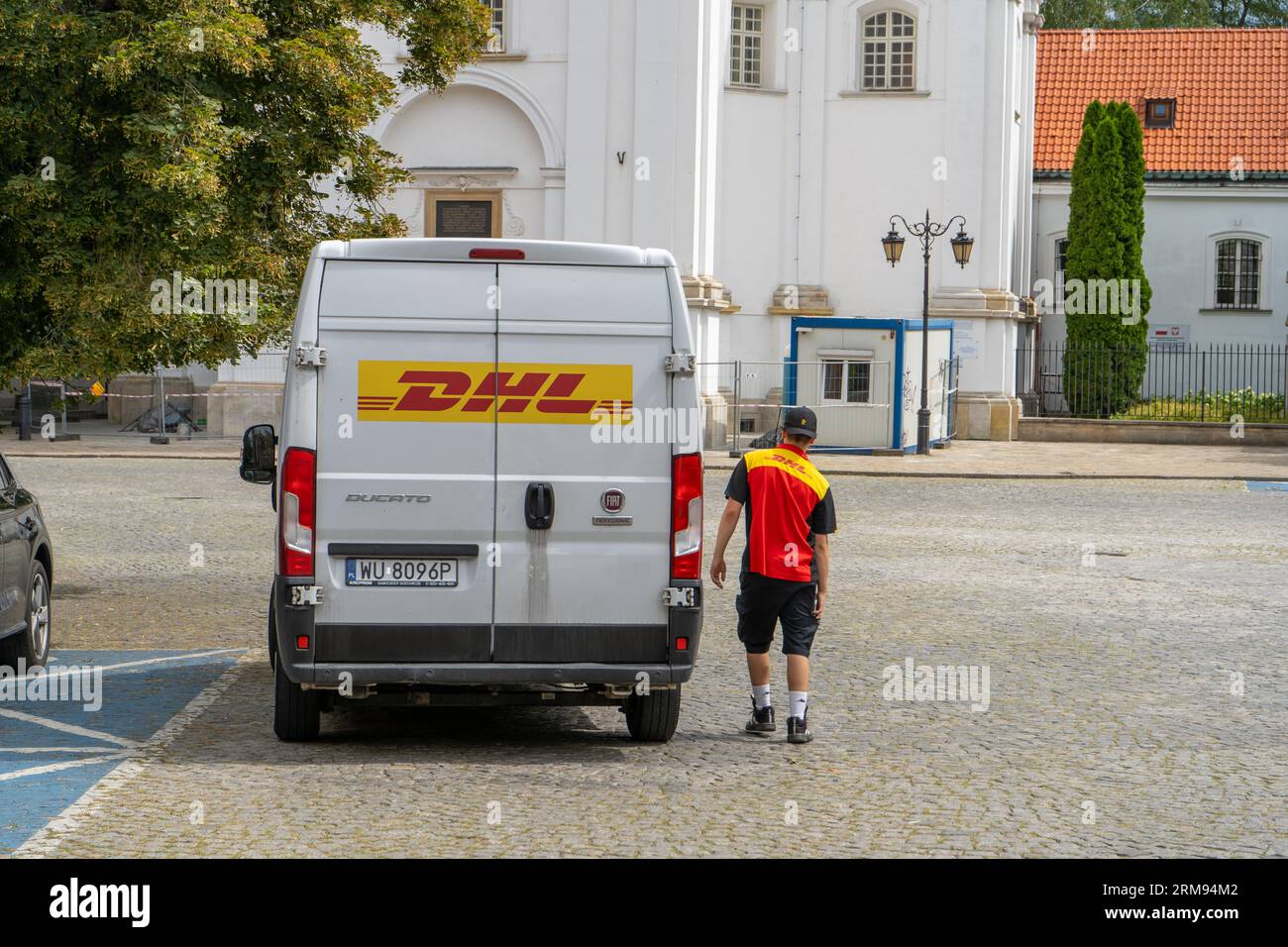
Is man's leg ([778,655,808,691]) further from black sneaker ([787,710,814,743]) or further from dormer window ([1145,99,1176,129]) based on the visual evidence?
dormer window ([1145,99,1176,129])

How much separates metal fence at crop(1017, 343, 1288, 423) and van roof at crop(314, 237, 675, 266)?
99.7ft

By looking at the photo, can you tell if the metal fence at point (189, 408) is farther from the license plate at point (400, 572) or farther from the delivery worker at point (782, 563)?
the license plate at point (400, 572)

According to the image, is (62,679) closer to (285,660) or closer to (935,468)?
(285,660)

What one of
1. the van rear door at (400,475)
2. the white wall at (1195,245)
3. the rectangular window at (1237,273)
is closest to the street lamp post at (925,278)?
the white wall at (1195,245)

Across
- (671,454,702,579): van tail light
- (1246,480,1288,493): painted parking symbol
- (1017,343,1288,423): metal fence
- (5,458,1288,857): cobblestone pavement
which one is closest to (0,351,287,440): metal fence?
(1246,480,1288,493): painted parking symbol

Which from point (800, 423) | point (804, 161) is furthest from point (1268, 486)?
point (800, 423)

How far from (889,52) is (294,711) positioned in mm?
32224

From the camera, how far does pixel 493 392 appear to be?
8.31 m

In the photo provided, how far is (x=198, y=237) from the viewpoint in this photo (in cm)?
1299

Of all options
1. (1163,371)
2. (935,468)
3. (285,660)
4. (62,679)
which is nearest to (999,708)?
(285,660)

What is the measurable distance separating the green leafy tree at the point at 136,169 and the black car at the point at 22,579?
6.50 ft

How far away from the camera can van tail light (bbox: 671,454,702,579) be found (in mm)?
8320
